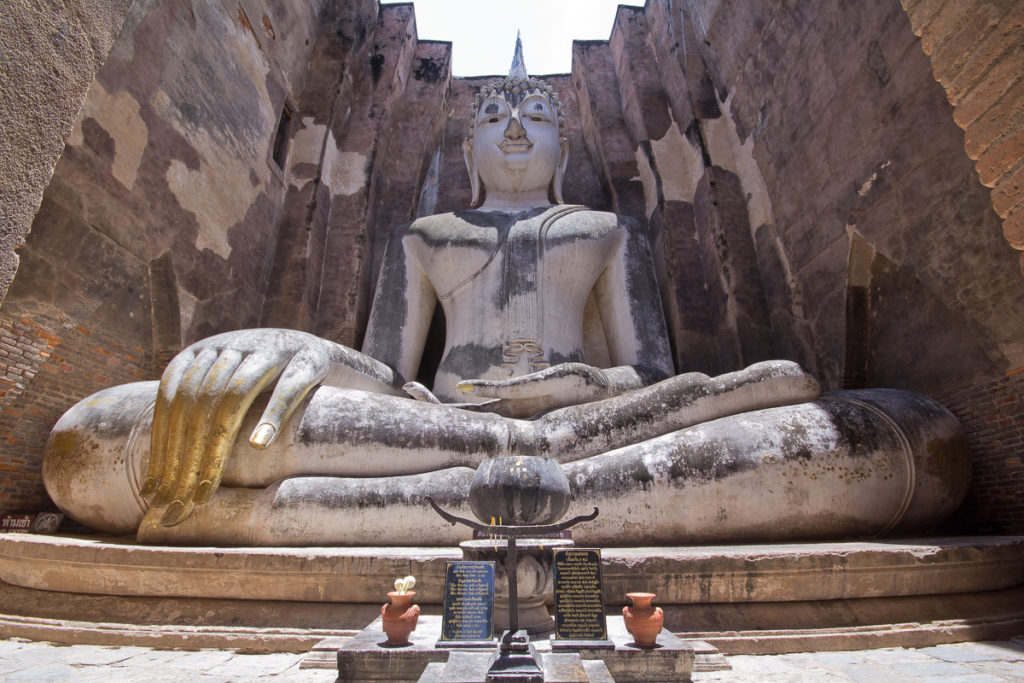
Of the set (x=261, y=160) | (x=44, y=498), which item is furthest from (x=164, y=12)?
(x=44, y=498)

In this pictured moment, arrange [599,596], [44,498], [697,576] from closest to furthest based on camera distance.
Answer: [599,596] → [697,576] → [44,498]

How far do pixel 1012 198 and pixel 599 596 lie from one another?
75.6 inches

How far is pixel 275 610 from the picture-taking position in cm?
223

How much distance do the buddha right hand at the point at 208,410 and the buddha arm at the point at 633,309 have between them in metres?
2.32

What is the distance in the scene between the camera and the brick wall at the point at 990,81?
6.22ft

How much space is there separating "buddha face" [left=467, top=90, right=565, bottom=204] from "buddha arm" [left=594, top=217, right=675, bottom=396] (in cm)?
102

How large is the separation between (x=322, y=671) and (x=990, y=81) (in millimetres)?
2965

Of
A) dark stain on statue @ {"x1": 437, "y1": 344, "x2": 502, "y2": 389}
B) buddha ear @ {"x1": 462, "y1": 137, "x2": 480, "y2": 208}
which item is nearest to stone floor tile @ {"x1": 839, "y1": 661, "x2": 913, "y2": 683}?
dark stain on statue @ {"x1": 437, "y1": 344, "x2": 502, "y2": 389}

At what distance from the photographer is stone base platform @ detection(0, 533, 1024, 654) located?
2.10m

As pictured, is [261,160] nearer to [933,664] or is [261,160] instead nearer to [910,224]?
[910,224]

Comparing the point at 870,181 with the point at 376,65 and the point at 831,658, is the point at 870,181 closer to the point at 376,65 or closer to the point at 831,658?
the point at 831,658

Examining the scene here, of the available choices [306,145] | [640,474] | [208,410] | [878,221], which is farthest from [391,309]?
[878,221]

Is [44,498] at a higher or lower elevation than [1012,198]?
lower

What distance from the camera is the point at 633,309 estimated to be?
4.46 meters
